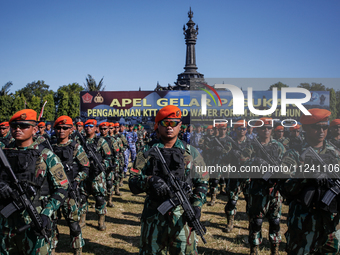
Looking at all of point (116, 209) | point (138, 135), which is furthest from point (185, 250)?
point (138, 135)

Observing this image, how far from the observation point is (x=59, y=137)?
5.47 metres

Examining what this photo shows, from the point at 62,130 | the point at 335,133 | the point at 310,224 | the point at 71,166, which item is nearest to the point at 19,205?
the point at 71,166

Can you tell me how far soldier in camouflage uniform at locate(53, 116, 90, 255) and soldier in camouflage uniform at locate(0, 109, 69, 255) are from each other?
1.69 m

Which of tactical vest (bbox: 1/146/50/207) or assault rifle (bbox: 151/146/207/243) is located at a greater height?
tactical vest (bbox: 1/146/50/207)

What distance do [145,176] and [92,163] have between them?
3.43 meters

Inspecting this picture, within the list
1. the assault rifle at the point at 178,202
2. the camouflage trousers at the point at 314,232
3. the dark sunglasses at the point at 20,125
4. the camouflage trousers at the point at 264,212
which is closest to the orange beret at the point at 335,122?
the camouflage trousers at the point at 314,232

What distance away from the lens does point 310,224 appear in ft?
12.2

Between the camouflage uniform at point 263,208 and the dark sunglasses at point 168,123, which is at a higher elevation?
the dark sunglasses at point 168,123

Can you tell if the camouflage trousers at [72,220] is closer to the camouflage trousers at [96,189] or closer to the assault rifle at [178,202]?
the camouflage trousers at [96,189]

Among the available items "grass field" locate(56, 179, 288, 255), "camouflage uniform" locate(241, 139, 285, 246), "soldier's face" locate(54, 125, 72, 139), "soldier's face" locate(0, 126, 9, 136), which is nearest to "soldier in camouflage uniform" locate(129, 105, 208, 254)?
"camouflage uniform" locate(241, 139, 285, 246)

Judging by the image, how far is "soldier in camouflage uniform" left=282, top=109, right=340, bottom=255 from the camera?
366 centimetres

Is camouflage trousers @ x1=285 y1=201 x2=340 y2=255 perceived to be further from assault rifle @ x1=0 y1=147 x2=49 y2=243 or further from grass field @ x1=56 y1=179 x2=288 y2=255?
assault rifle @ x1=0 y1=147 x2=49 y2=243

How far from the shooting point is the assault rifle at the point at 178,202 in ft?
11.4

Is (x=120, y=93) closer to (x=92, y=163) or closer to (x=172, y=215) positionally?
(x=92, y=163)
